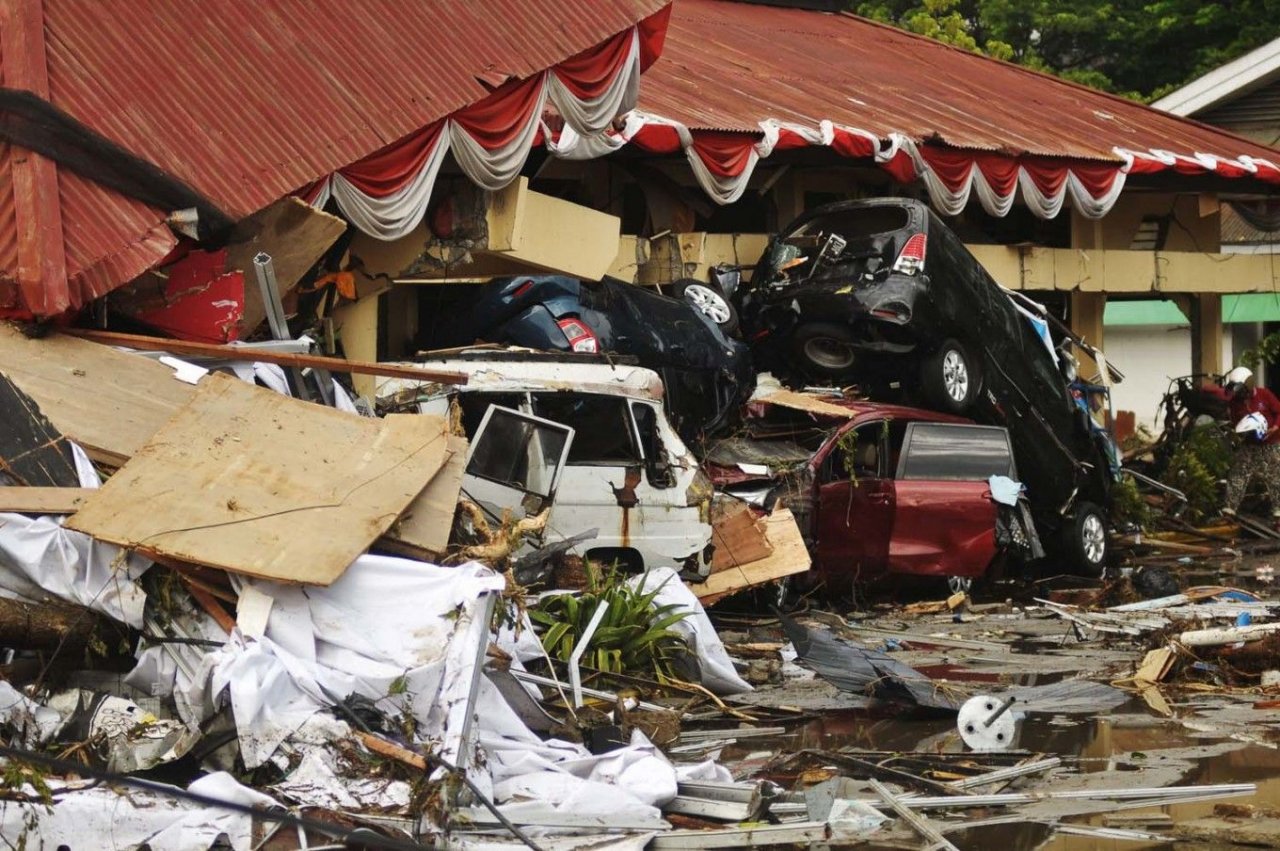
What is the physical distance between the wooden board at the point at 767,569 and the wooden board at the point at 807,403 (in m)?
1.82

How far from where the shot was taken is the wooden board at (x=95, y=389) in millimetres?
9188

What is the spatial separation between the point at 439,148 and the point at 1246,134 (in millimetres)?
20371

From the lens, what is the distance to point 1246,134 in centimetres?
2994

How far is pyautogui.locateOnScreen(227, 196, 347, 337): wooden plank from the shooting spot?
1174cm

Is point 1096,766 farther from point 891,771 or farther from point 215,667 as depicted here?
point 215,667

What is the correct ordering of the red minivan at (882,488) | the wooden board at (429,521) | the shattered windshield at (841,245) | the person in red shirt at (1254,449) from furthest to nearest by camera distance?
the person in red shirt at (1254,449) → the shattered windshield at (841,245) → the red minivan at (882,488) → the wooden board at (429,521)

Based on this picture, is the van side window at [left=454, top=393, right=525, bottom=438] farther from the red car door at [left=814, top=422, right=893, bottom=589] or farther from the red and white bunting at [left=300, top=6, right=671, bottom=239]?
the red car door at [left=814, top=422, right=893, bottom=589]

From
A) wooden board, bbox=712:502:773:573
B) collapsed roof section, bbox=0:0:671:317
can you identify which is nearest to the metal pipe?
wooden board, bbox=712:502:773:573

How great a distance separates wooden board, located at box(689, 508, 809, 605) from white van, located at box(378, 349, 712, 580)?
0.53ft

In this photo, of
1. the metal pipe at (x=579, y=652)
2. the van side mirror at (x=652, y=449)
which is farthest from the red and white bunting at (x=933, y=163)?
the metal pipe at (x=579, y=652)

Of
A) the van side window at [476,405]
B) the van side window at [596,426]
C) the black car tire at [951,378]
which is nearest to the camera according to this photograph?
the van side window at [476,405]

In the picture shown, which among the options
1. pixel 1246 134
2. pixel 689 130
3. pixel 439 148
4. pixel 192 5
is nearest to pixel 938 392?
pixel 689 130

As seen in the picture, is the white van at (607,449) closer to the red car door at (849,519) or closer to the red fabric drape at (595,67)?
the red car door at (849,519)

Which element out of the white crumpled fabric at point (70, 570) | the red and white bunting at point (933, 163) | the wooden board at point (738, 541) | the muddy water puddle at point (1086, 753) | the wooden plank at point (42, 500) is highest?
the red and white bunting at point (933, 163)
